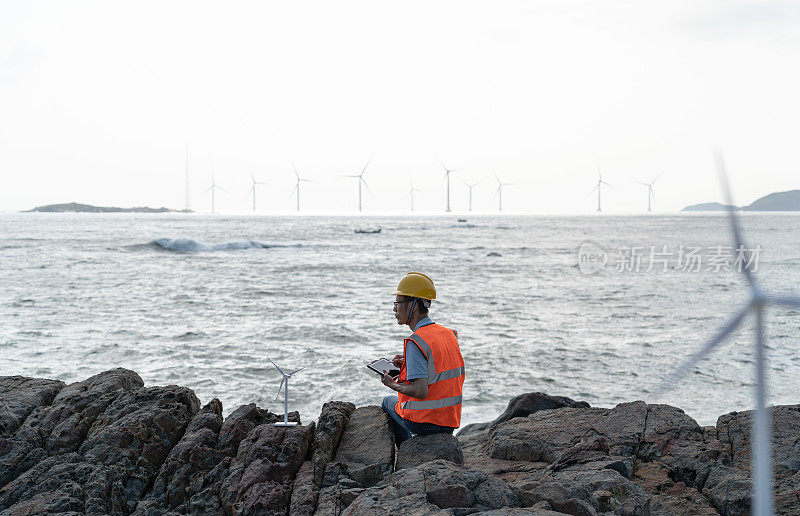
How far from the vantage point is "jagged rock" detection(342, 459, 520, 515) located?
452 centimetres

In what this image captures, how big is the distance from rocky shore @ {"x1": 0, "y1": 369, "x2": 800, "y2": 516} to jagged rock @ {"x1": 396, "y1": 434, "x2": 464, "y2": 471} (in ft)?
0.05

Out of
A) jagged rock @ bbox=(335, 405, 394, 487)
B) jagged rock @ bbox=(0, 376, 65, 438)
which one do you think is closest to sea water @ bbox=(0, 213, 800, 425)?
jagged rock @ bbox=(335, 405, 394, 487)

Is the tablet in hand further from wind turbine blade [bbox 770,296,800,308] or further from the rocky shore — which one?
wind turbine blade [bbox 770,296,800,308]

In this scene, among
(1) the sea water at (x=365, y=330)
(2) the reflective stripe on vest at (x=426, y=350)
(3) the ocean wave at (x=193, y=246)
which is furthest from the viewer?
(3) the ocean wave at (x=193, y=246)

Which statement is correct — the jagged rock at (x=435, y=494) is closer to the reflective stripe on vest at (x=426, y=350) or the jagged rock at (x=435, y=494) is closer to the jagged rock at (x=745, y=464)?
the reflective stripe on vest at (x=426, y=350)

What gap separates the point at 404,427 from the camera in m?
6.84

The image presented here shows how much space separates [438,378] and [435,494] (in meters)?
1.79

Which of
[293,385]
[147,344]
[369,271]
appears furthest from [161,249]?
[293,385]

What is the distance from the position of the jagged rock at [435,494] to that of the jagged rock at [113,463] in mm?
2518

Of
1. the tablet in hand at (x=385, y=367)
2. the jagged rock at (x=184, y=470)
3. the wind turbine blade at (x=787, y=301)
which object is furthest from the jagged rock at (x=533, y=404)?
the wind turbine blade at (x=787, y=301)

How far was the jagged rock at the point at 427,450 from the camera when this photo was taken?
241 inches

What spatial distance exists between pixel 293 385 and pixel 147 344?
702cm

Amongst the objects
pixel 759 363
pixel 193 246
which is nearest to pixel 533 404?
pixel 759 363

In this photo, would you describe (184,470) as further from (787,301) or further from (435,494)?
(787,301)
